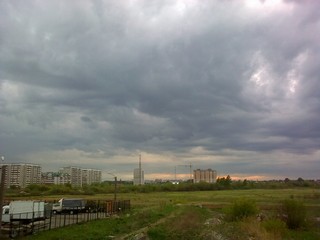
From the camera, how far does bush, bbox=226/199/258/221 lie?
51844mm

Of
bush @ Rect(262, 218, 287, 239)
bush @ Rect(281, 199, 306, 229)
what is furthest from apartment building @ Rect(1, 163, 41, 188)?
bush @ Rect(262, 218, 287, 239)

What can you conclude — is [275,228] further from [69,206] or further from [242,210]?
[69,206]

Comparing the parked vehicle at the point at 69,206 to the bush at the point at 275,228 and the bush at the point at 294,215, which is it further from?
the bush at the point at 275,228

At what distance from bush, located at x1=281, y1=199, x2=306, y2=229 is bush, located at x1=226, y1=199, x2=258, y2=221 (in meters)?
3.93

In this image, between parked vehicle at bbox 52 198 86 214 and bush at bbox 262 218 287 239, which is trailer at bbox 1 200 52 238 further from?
bush at bbox 262 218 287 239

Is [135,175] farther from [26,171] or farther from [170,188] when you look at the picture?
[26,171]

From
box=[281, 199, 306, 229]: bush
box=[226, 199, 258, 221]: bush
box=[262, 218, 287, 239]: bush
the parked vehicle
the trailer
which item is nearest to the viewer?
the trailer

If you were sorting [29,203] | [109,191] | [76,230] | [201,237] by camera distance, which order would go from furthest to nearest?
[109,191] → [29,203] → [76,230] → [201,237]

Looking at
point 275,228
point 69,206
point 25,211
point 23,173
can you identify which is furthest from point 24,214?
point 23,173

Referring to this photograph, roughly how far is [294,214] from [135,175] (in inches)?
5398

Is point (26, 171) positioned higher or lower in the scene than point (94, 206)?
higher

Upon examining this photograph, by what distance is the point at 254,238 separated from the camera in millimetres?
32406

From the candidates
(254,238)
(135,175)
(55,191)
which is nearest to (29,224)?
(254,238)

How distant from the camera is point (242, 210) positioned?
52562 mm
